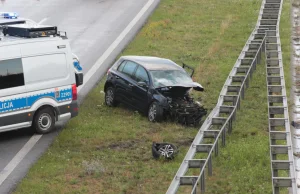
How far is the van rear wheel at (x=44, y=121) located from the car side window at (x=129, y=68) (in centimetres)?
305

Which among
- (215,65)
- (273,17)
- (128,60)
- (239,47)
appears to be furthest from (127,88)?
(273,17)

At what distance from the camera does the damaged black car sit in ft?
67.3

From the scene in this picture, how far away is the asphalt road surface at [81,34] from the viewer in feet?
59.3

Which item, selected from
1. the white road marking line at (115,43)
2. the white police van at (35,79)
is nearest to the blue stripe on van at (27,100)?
the white police van at (35,79)

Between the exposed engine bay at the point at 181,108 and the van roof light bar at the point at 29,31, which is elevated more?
the van roof light bar at the point at 29,31

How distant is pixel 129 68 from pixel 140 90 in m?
0.99

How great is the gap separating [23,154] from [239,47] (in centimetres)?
1386

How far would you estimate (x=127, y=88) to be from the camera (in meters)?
21.8

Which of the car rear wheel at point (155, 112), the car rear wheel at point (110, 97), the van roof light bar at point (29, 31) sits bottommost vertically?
the car rear wheel at point (155, 112)

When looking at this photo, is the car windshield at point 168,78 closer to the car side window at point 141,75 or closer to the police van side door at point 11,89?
the car side window at point 141,75

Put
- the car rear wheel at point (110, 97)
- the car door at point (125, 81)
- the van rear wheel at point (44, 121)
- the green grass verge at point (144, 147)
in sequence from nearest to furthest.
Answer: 1. the green grass verge at point (144, 147)
2. the van rear wheel at point (44, 121)
3. the car door at point (125, 81)
4. the car rear wheel at point (110, 97)

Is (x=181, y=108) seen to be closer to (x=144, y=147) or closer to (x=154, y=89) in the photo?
(x=154, y=89)

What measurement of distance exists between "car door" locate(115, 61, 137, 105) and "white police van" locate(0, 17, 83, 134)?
82.7 inches

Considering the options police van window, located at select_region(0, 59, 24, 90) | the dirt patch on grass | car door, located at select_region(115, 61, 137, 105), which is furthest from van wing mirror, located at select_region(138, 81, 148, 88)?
police van window, located at select_region(0, 59, 24, 90)
